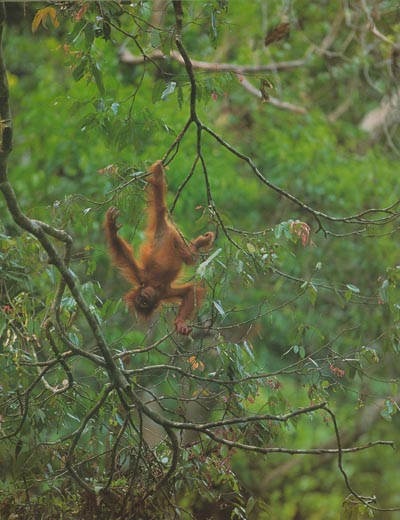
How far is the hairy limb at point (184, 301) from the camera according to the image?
3834 mm

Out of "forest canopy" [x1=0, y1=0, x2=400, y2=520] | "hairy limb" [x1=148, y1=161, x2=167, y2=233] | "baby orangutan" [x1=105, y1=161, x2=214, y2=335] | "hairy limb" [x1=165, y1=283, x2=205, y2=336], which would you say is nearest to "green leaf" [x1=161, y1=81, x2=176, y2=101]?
"forest canopy" [x1=0, y1=0, x2=400, y2=520]

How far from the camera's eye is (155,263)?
450cm

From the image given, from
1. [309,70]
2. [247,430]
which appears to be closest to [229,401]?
[247,430]

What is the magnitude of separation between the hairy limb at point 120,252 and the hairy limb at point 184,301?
0.21 meters

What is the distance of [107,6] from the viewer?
3295 mm

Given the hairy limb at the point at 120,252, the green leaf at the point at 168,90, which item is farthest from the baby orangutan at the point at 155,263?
the green leaf at the point at 168,90

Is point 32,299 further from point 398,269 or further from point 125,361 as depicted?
point 398,269

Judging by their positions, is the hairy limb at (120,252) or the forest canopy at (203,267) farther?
the hairy limb at (120,252)

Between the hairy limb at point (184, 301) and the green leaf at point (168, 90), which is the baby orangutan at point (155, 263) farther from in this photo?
the green leaf at point (168, 90)

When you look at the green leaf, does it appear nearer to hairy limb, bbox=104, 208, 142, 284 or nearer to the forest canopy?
the forest canopy

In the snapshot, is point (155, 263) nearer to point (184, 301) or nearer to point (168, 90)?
point (184, 301)

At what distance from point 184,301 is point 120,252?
0.40m

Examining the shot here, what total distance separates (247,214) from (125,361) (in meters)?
4.42

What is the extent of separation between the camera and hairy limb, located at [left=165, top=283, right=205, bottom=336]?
383cm
